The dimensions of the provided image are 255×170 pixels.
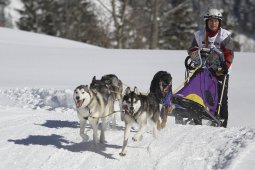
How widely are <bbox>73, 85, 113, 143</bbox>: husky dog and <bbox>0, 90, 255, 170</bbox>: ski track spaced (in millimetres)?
280

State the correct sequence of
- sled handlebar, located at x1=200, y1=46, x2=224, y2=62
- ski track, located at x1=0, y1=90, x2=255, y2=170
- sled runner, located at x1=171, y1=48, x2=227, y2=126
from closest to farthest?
ski track, located at x1=0, y1=90, x2=255, y2=170 < sled runner, located at x1=171, y1=48, x2=227, y2=126 < sled handlebar, located at x1=200, y1=46, x2=224, y2=62

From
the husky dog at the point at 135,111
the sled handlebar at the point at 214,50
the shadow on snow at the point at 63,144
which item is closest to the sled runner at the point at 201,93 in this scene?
the sled handlebar at the point at 214,50

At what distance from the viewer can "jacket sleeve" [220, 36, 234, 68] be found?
295 inches

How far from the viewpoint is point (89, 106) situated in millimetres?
5879

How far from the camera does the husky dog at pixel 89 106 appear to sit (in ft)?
18.9

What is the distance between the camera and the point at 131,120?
5.62 m

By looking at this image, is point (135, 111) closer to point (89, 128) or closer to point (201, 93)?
point (89, 128)

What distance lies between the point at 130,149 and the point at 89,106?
72cm

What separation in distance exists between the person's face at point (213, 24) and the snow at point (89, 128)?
1.64 meters

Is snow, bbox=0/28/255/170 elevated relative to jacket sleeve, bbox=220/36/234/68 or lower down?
lower down

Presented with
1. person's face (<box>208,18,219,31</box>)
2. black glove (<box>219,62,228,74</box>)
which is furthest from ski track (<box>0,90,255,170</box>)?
person's face (<box>208,18,219,31</box>)

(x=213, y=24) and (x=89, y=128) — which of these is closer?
(x=89, y=128)

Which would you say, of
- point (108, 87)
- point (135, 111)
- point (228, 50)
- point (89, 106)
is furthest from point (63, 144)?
point (228, 50)

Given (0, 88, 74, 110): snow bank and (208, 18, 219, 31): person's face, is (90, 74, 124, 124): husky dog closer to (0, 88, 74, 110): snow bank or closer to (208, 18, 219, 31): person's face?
(208, 18, 219, 31): person's face
